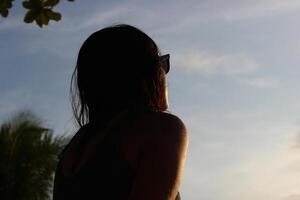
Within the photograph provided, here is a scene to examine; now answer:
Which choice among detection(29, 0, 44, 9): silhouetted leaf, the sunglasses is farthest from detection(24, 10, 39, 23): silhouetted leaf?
the sunglasses

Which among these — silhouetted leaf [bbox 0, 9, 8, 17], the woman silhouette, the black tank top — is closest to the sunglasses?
the woman silhouette

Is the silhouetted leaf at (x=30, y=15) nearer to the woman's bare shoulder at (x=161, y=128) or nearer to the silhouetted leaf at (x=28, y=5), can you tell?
the silhouetted leaf at (x=28, y=5)

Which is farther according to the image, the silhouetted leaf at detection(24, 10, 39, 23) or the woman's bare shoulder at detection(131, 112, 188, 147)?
the silhouetted leaf at detection(24, 10, 39, 23)

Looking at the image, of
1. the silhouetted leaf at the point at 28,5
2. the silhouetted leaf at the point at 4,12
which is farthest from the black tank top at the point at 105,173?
the silhouetted leaf at the point at 4,12

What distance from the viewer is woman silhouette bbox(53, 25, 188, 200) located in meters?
2.11

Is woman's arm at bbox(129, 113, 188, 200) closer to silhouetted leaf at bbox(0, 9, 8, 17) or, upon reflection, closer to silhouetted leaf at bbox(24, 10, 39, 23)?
silhouetted leaf at bbox(24, 10, 39, 23)

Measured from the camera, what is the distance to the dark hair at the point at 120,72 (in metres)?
2.41

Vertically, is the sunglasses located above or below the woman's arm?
above

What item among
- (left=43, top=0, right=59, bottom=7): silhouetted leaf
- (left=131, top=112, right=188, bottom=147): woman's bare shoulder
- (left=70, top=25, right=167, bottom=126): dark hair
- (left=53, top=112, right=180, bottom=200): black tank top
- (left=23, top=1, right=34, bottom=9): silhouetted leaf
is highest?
(left=43, top=0, right=59, bottom=7): silhouetted leaf

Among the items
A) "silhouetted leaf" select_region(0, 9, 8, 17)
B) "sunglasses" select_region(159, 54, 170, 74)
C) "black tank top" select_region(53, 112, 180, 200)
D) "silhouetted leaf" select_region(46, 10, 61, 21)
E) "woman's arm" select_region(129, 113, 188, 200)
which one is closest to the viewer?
"woman's arm" select_region(129, 113, 188, 200)

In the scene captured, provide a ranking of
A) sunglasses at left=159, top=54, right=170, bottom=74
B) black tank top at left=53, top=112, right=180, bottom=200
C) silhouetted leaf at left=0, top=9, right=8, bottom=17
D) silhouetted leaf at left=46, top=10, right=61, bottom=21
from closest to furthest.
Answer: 1. black tank top at left=53, top=112, right=180, bottom=200
2. sunglasses at left=159, top=54, right=170, bottom=74
3. silhouetted leaf at left=46, top=10, right=61, bottom=21
4. silhouetted leaf at left=0, top=9, right=8, bottom=17

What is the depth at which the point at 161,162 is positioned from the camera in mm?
2096

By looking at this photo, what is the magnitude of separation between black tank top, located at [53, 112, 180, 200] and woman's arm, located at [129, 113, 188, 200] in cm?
7

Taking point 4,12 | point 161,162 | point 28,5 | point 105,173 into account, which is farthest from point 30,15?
point 161,162
